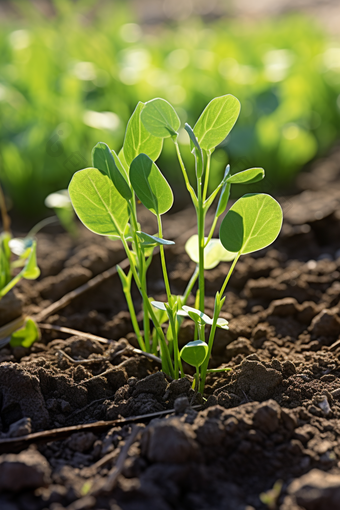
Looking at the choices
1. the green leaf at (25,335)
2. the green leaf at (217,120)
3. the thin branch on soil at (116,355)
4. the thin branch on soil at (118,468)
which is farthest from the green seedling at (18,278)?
the green leaf at (217,120)

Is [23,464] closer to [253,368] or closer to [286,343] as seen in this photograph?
[253,368]

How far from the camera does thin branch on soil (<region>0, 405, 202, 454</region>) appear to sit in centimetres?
90

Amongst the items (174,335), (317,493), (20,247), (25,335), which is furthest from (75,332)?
(317,493)

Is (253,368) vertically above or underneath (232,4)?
underneath

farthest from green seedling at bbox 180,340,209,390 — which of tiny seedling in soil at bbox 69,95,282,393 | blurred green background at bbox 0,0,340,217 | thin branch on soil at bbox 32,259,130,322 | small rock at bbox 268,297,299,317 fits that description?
blurred green background at bbox 0,0,340,217

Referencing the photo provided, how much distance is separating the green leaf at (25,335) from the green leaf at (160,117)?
24.8 inches

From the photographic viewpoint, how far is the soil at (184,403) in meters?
0.78

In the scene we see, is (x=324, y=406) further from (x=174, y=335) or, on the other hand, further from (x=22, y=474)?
(x=22, y=474)

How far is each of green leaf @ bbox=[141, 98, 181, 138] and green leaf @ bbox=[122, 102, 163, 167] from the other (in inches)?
2.6

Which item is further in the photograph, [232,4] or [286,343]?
[232,4]

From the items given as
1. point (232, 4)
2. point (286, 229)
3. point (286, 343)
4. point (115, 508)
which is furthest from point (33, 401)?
point (232, 4)

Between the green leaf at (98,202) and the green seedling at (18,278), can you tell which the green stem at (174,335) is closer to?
the green leaf at (98,202)

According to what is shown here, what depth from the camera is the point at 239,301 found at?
1525 mm

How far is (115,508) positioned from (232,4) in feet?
41.3
